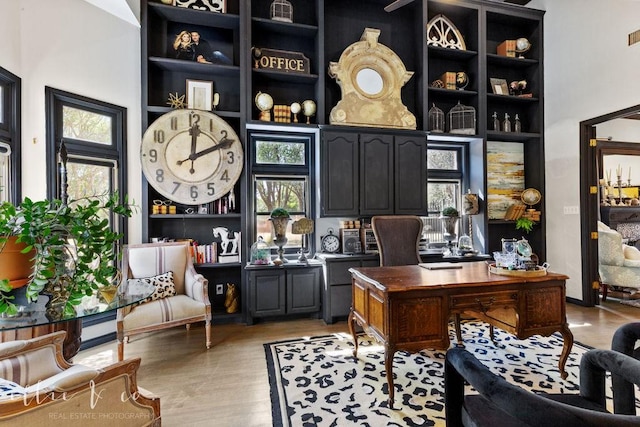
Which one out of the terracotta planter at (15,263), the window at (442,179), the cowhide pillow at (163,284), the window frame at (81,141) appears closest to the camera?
the terracotta planter at (15,263)

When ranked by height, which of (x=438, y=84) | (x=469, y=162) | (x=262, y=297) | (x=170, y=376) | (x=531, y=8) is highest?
(x=531, y=8)

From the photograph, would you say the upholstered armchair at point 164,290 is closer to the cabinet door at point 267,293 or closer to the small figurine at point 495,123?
the cabinet door at point 267,293

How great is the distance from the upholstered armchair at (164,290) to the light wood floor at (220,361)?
235mm

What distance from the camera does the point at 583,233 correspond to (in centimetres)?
420

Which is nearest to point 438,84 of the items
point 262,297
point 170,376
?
point 262,297

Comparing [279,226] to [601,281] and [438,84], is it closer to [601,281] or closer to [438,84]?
[438,84]

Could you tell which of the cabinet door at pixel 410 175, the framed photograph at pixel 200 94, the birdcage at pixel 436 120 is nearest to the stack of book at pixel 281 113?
the framed photograph at pixel 200 94

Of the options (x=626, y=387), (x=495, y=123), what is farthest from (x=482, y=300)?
(x=495, y=123)

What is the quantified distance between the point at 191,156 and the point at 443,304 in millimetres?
2974

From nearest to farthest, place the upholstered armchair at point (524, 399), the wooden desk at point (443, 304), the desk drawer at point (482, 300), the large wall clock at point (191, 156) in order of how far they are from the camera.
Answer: the upholstered armchair at point (524, 399) < the wooden desk at point (443, 304) < the desk drawer at point (482, 300) < the large wall clock at point (191, 156)

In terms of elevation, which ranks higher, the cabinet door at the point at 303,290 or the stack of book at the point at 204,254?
the stack of book at the point at 204,254

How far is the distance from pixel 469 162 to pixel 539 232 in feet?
5.03

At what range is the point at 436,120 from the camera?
432 cm

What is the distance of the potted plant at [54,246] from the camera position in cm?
138
